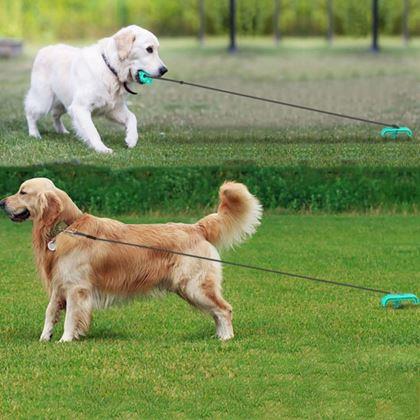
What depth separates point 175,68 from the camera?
1334 centimetres

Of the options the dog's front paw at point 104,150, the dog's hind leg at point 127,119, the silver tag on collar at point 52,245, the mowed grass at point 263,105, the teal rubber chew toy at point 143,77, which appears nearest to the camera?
the silver tag on collar at point 52,245

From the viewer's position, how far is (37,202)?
9.16 metres

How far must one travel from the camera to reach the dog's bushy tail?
365 inches

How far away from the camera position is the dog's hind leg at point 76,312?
30.3ft

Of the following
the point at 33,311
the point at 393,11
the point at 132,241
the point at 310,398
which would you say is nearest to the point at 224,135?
the point at 393,11

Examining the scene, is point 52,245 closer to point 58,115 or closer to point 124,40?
point 124,40

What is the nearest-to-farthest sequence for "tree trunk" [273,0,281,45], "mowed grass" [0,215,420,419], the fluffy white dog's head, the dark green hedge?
"mowed grass" [0,215,420,419] → the fluffy white dog's head → "tree trunk" [273,0,281,45] → the dark green hedge

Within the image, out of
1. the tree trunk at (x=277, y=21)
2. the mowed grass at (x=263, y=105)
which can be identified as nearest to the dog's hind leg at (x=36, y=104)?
the mowed grass at (x=263, y=105)

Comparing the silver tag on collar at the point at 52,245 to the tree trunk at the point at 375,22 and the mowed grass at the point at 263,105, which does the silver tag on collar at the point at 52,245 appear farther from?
the tree trunk at the point at 375,22

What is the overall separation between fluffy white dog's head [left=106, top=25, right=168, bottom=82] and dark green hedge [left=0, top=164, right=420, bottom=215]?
2294 millimetres

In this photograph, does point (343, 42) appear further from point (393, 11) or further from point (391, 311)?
point (391, 311)

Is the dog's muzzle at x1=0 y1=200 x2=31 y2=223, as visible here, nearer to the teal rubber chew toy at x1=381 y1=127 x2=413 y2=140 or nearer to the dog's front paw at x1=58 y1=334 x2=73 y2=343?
the dog's front paw at x1=58 y1=334 x2=73 y2=343

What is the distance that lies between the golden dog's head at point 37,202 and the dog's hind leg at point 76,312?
1.45 ft

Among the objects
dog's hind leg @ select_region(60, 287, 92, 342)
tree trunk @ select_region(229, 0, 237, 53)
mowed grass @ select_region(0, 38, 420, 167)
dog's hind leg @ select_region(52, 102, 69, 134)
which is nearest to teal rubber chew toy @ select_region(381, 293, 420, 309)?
dog's hind leg @ select_region(60, 287, 92, 342)
